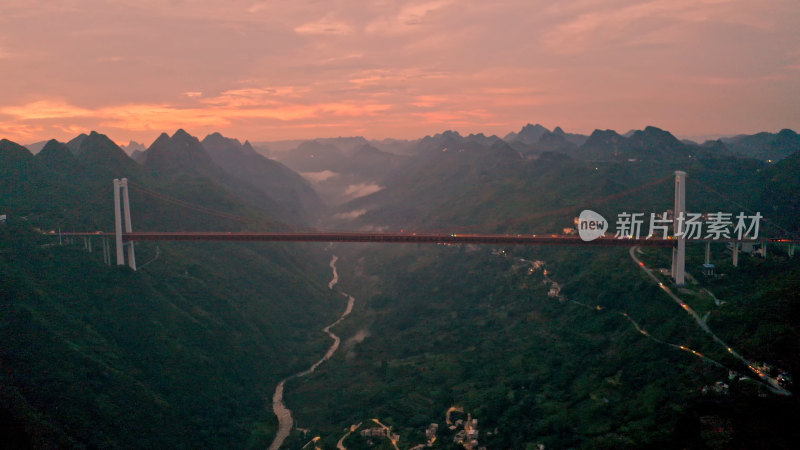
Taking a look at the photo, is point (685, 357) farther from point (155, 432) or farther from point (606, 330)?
point (155, 432)

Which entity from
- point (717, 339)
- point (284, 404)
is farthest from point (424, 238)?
point (717, 339)

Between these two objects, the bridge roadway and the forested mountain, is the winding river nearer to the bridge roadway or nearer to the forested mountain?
the forested mountain

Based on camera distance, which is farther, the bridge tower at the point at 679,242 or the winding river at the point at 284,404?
the winding river at the point at 284,404

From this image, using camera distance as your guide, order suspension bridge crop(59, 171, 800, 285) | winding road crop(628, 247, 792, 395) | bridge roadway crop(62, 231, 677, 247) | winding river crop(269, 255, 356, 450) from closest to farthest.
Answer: winding road crop(628, 247, 792, 395) → suspension bridge crop(59, 171, 800, 285) → bridge roadway crop(62, 231, 677, 247) → winding river crop(269, 255, 356, 450)

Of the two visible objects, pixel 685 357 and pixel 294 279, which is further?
pixel 294 279

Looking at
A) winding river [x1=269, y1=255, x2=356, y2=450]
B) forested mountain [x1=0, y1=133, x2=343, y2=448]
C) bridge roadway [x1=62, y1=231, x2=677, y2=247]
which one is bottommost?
winding river [x1=269, y1=255, x2=356, y2=450]

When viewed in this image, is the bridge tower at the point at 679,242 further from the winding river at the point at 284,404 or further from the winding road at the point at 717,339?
the winding river at the point at 284,404

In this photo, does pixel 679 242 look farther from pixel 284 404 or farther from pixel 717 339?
pixel 284 404

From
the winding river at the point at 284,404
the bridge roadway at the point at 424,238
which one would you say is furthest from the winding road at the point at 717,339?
the winding river at the point at 284,404

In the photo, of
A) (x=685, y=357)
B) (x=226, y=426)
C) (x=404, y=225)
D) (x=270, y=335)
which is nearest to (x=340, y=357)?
(x=270, y=335)

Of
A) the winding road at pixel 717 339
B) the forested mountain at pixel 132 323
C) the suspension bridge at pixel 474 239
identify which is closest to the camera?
the winding road at pixel 717 339

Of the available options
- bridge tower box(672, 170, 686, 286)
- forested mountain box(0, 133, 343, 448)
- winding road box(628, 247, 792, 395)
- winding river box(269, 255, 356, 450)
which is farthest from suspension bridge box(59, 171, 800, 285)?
winding river box(269, 255, 356, 450)
